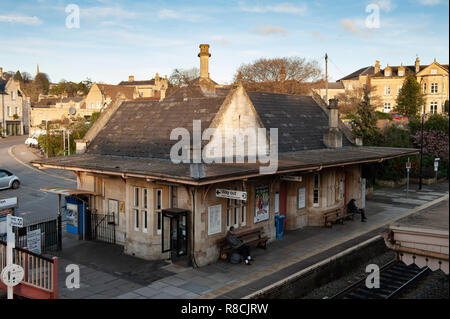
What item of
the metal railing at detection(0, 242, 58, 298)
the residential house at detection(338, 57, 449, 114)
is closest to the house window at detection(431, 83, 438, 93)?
the residential house at detection(338, 57, 449, 114)

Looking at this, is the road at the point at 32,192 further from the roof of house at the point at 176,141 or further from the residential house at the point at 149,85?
the residential house at the point at 149,85

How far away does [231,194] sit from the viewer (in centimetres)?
1332

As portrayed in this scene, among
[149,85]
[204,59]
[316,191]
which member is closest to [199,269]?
[316,191]

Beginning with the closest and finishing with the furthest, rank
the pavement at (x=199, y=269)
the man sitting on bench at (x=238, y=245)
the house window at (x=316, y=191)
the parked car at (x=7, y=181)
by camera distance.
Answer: the pavement at (x=199, y=269) < the man sitting on bench at (x=238, y=245) < the house window at (x=316, y=191) < the parked car at (x=7, y=181)

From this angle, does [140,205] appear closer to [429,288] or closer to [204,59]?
[204,59]

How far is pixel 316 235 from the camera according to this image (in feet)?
59.5

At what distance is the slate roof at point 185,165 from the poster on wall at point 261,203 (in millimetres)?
1369

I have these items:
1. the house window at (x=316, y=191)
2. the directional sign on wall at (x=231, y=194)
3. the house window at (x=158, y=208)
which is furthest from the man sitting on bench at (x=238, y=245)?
the house window at (x=316, y=191)

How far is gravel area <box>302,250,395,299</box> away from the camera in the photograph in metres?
13.1

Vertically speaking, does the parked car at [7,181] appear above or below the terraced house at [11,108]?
below

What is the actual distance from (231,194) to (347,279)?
5281 millimetres

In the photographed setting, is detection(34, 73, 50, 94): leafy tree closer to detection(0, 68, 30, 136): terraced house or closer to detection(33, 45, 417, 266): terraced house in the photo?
detection(0, 68, 30, 136): terraced house

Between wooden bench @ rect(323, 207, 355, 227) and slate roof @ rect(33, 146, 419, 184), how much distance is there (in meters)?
2.81

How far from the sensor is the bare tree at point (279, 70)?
57781mm
